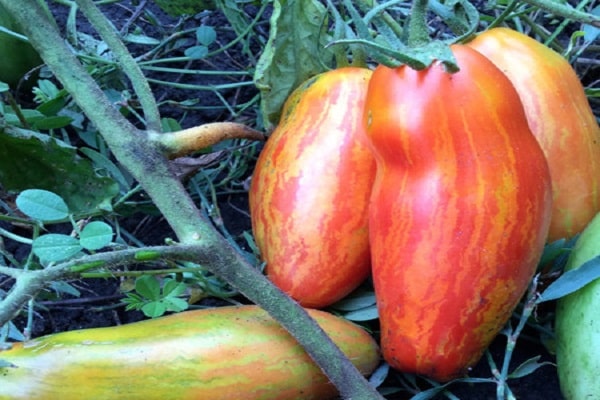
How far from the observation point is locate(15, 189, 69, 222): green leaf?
2.36ft

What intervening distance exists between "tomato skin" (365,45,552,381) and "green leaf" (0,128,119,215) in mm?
362

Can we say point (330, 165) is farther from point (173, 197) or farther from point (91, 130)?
point (91, 130)

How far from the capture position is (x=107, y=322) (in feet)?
3.10

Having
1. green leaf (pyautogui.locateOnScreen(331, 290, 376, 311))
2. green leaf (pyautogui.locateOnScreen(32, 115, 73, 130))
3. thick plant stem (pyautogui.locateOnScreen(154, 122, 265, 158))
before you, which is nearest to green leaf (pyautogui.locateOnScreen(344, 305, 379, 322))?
green leaf (pyautogui.locateOnScreen(331, 290, 376, 311))

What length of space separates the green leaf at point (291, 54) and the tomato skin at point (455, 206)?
8.8 inches

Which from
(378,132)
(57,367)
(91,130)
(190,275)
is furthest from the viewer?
(91,130)

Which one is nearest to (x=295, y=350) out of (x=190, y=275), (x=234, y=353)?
(x=234, y=353)

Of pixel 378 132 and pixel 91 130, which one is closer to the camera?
pixel 378 132

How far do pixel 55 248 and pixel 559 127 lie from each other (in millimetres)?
569

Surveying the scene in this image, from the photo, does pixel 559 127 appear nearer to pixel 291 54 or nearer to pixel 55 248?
Answer: pixel 291 54

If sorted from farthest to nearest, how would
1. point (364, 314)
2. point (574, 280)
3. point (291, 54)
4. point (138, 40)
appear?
point (138, 40) < point (291, 54) < point (364, 314) < point (574, 280)

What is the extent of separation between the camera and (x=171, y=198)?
0.72 metres

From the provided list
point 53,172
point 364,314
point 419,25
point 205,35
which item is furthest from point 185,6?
point 364,314

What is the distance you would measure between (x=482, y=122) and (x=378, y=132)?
0.11 metres
